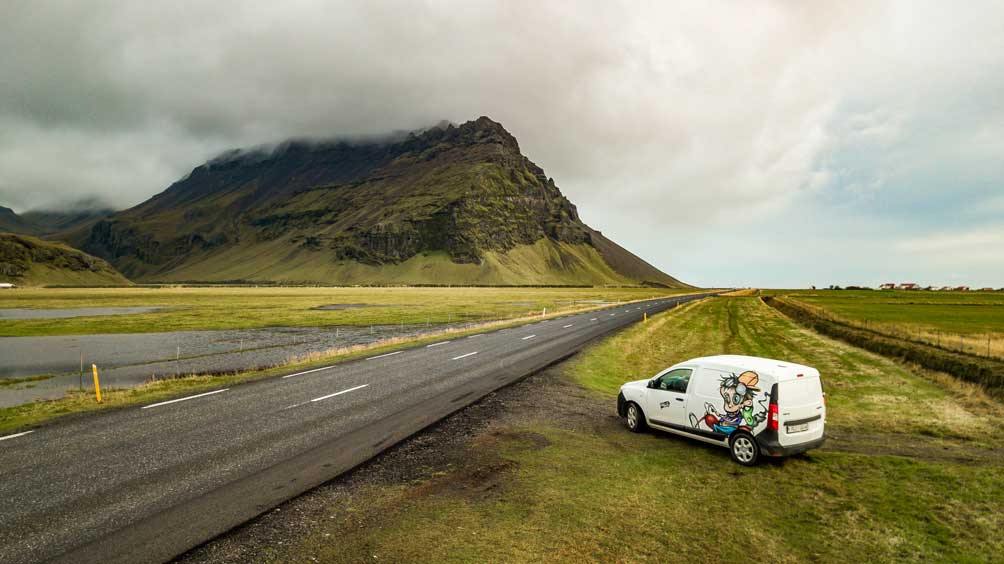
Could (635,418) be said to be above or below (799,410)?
below

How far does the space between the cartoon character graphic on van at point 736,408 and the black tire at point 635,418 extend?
2038 mm

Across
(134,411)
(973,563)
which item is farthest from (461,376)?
(973,563)

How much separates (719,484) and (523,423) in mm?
5680

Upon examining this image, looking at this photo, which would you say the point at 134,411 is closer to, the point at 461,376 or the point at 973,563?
the point at 461,376

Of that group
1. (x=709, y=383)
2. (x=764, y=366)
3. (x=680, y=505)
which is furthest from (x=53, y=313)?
(x=764, y=366)

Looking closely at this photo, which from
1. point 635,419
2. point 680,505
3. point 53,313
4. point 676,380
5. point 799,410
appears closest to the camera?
point 680,505

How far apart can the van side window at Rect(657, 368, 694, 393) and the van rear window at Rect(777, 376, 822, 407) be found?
2245mm

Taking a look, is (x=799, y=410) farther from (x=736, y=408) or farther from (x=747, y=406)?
(x=736, y=408)

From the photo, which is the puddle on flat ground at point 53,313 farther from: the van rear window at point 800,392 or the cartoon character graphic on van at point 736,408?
the van rear window at point 800,392

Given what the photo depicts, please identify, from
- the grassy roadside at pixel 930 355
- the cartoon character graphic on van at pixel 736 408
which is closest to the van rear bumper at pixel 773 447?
the cartoon character graphic on van at pixel 736 408

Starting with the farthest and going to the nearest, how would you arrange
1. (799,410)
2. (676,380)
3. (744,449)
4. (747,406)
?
(676,380) < (744,449) < (747,406) < (799,410)

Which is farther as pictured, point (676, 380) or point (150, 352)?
point (150, 352)

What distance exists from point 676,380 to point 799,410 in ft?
9.29

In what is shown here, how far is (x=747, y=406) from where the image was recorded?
1104 cm
